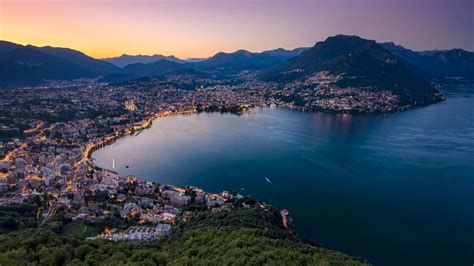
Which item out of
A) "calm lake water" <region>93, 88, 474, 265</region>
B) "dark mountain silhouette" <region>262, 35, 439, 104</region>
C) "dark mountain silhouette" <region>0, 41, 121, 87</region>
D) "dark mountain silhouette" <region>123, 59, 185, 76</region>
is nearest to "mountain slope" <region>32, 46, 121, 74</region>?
"dark mountain silhouette" <region>123, 59, 185, 76</region>

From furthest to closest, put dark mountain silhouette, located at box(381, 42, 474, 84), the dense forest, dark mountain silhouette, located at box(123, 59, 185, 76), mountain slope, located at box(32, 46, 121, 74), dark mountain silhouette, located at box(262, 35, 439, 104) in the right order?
dark mountain silhouette, located at box(123, 59, 185, 76), mountain slope, located at box(32, 46, 121, 74), dark mountain silhouette, located at box(381, 42, 474, 84), dark mountain silhouette, located at box(262, 35, 439, 104), the dense forest

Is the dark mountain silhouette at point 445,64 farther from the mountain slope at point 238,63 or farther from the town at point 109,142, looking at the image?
the town at point 109,142

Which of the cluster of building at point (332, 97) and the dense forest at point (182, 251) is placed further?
the cluster of building at point (332, 97)

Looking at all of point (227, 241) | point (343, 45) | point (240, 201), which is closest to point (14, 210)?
point (240, 201)

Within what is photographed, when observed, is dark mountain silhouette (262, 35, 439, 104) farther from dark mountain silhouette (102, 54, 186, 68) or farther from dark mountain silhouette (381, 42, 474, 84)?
dark mountain silhouette (102, 54, 186, 68)

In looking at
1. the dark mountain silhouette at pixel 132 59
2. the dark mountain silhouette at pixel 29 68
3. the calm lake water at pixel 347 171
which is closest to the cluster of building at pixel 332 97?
the calm lake water at pixel 347 171

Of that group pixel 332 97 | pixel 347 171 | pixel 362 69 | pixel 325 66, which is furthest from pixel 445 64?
pixel 347 171

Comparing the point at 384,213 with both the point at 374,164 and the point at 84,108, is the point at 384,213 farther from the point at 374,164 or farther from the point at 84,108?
the point at 84,108
